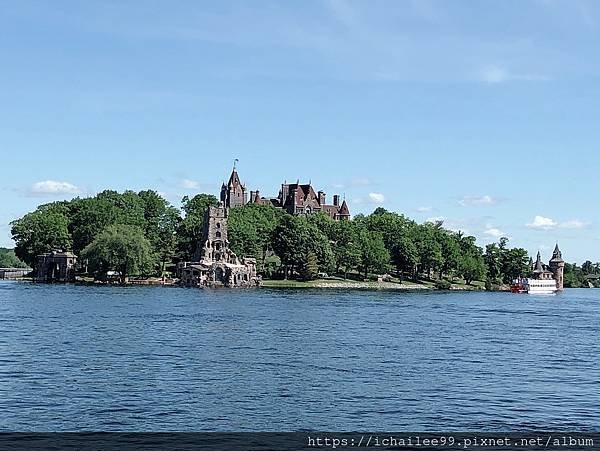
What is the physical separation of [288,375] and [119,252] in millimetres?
Result: 122735

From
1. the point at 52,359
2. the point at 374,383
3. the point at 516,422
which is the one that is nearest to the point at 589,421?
the point at 516,422

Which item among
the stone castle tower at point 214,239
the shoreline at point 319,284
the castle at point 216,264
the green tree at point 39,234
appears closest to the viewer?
the shoreline at point 319,284

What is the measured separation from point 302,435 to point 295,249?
508 ft

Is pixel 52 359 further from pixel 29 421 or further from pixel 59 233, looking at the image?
pixel 59 233

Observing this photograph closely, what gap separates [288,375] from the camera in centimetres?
3812

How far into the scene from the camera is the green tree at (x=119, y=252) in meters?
156

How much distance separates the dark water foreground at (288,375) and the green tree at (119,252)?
3342 inches

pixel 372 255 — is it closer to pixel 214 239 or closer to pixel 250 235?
pixel 250 235

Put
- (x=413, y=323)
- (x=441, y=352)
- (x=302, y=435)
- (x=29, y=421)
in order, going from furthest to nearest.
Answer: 1. (x=413, y=323)
2. (x=441, y=352)
3. (x=29, y=421)
4. (x=302, y=435)

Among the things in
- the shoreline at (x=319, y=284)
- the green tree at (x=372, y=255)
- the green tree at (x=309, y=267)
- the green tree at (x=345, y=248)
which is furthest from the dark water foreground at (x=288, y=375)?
the green tree at (x=372, y=255)

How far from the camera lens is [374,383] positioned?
35.8 metres

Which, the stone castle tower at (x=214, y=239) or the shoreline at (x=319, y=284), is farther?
the stone castle tower at (x=214, y=239)

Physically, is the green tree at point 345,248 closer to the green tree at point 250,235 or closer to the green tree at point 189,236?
the green tree at point 250,235

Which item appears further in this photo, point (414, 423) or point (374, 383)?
point (374, 383)
